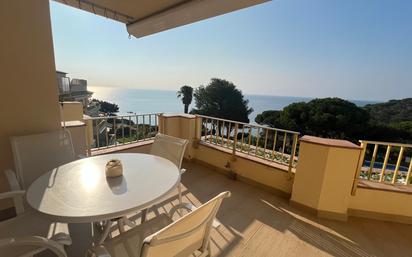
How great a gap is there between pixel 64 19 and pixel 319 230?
13.7 ft

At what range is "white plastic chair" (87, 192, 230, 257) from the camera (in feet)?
2.14

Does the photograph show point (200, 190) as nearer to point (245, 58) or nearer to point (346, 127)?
point (245, 58)

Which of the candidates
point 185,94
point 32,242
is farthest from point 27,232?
point 185,94

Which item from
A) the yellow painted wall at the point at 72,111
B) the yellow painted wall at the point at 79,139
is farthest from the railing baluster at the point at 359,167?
the yellow painted wall at the point at 72,111

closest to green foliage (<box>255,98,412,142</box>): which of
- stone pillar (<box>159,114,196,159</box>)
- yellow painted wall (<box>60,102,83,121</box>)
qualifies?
stone pillar (<box>159,114,196,159</box>)

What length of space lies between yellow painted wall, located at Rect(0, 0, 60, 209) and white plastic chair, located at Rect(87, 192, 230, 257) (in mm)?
1647

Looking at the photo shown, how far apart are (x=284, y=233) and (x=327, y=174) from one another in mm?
859

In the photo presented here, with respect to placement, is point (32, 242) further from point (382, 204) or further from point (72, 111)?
point (72, 111)

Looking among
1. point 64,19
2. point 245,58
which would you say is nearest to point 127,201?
point 64,19

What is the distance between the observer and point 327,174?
2.11m

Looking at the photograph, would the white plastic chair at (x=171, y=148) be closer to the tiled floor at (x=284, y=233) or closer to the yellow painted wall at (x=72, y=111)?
the tiled floor at (x=284, y=233)

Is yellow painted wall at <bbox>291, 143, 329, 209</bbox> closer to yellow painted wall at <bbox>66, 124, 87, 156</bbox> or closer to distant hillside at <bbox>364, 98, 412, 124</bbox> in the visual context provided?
yellow painted wall at <bbox>66, 124, 87, 156</bbox>

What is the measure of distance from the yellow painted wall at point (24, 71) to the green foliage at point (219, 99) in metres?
10.5

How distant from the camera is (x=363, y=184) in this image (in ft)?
7.12
